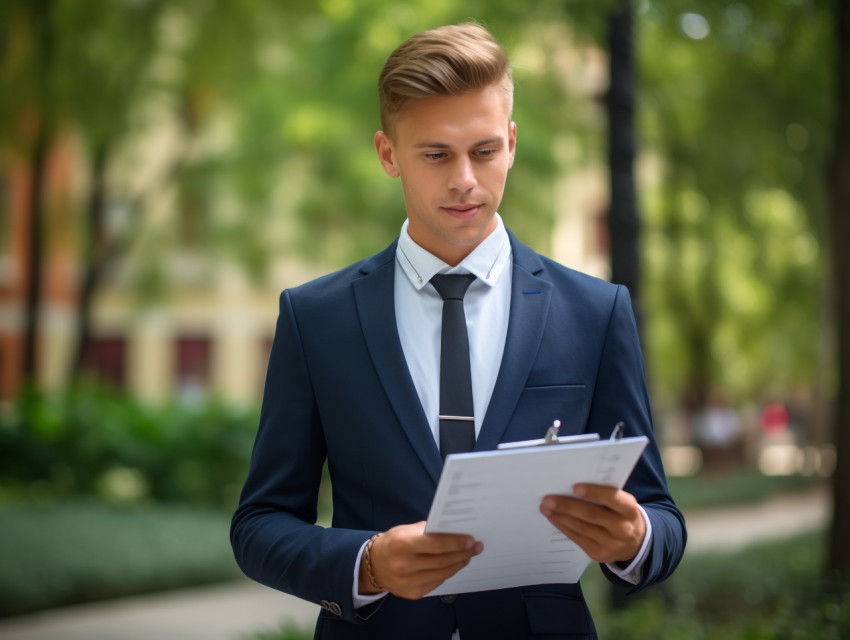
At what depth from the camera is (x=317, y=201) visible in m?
13.3

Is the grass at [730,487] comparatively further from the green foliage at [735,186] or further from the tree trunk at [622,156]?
the tree trunk at [622,156]

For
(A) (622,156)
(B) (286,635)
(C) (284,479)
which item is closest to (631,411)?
(C) (284,479)

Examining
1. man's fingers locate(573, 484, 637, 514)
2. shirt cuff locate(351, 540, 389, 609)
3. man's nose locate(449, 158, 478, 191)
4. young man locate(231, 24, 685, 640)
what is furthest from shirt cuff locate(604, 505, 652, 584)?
man's nose locate(449, 158, 478, 191)

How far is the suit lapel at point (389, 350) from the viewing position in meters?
1.95

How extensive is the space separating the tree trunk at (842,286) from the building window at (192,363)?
1082 inches

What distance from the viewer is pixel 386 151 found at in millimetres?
2143

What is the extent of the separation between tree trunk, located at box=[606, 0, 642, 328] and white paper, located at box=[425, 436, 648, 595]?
4.74m

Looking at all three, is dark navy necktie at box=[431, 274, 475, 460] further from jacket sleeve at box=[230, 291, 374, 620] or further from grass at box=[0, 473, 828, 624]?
grass at box=[0, 473, 828, 624]

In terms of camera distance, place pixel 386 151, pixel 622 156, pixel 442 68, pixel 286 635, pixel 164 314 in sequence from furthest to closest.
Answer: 1. pixel 164 314
2. pixel 622 156
3. pixel 286 635
4. pixel 386 151
5. pixel 442 68

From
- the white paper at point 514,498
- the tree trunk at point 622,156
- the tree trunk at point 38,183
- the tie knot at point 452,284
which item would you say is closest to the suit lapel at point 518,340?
the tie knot at point 452,284

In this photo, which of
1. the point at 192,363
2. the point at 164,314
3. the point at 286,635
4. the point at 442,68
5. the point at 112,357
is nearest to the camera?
the point at 442,68

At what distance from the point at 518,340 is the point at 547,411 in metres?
0.16

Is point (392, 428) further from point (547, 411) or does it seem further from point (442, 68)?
A: point (442, 68)

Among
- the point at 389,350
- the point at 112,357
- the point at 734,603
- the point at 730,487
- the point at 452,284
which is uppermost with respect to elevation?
the point at 452,284
